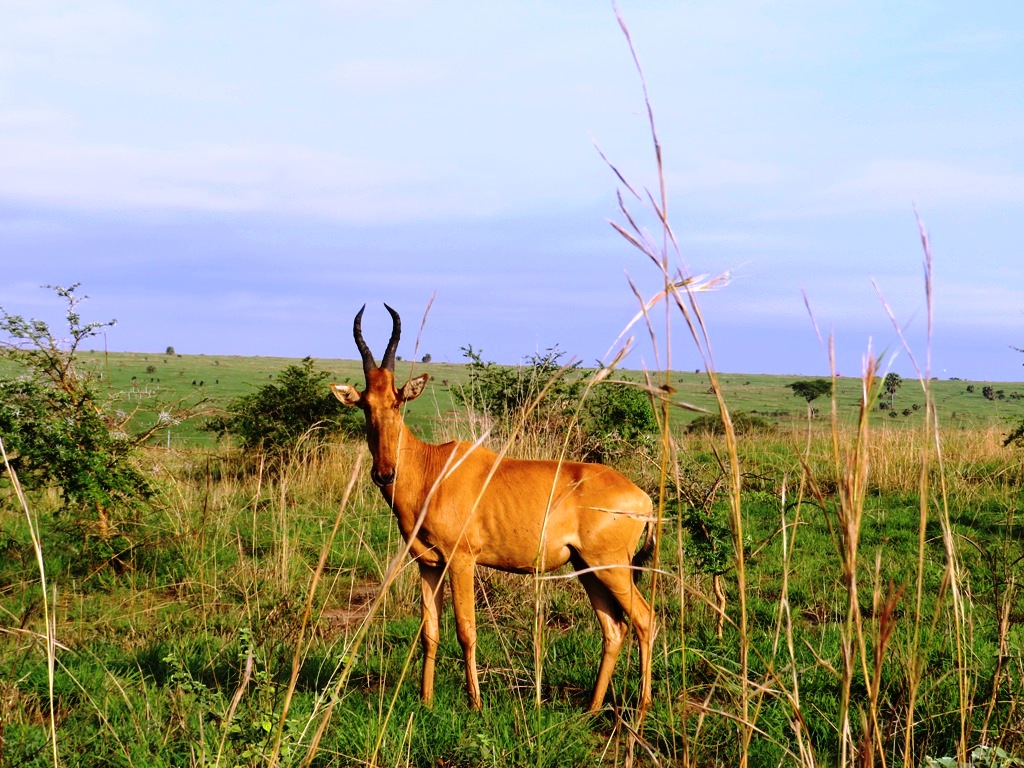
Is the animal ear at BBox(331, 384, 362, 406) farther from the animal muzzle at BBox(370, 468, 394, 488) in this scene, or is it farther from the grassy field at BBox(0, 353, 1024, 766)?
the grassy field at BBox(0, 353, 1024, 766)

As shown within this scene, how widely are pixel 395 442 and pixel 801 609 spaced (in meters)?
3.89

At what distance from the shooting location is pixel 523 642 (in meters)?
6.43

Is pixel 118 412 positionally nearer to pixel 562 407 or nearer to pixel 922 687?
pixel 562 407

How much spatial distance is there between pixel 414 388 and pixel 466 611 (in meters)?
1.48

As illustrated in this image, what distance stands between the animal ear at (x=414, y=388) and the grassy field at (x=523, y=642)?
99cm

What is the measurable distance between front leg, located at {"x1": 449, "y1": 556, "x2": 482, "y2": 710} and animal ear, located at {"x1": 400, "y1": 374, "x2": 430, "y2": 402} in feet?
3.51

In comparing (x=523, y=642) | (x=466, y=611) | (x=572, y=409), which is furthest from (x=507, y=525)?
(x=572, y=409)

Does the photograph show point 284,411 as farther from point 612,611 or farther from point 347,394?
point 612,611

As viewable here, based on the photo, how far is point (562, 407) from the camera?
1404 cm

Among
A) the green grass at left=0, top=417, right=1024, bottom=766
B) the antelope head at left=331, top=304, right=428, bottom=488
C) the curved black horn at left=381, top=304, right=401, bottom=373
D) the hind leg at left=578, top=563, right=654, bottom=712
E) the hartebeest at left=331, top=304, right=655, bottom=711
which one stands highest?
the curved black horn at left=381, top=304, right=401, bottom=373

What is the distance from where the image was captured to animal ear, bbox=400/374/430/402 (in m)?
5.65

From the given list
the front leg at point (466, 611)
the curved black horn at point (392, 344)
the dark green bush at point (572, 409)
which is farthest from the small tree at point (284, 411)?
the front leg at point (466, 611)

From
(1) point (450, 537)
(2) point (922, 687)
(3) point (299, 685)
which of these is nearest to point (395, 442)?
(1) point (450, 537)

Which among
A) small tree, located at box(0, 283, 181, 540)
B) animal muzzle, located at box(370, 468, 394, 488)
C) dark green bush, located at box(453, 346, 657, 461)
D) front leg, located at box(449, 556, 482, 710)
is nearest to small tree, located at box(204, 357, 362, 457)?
dark green bush, located at box(453, 346, 657, 461)
